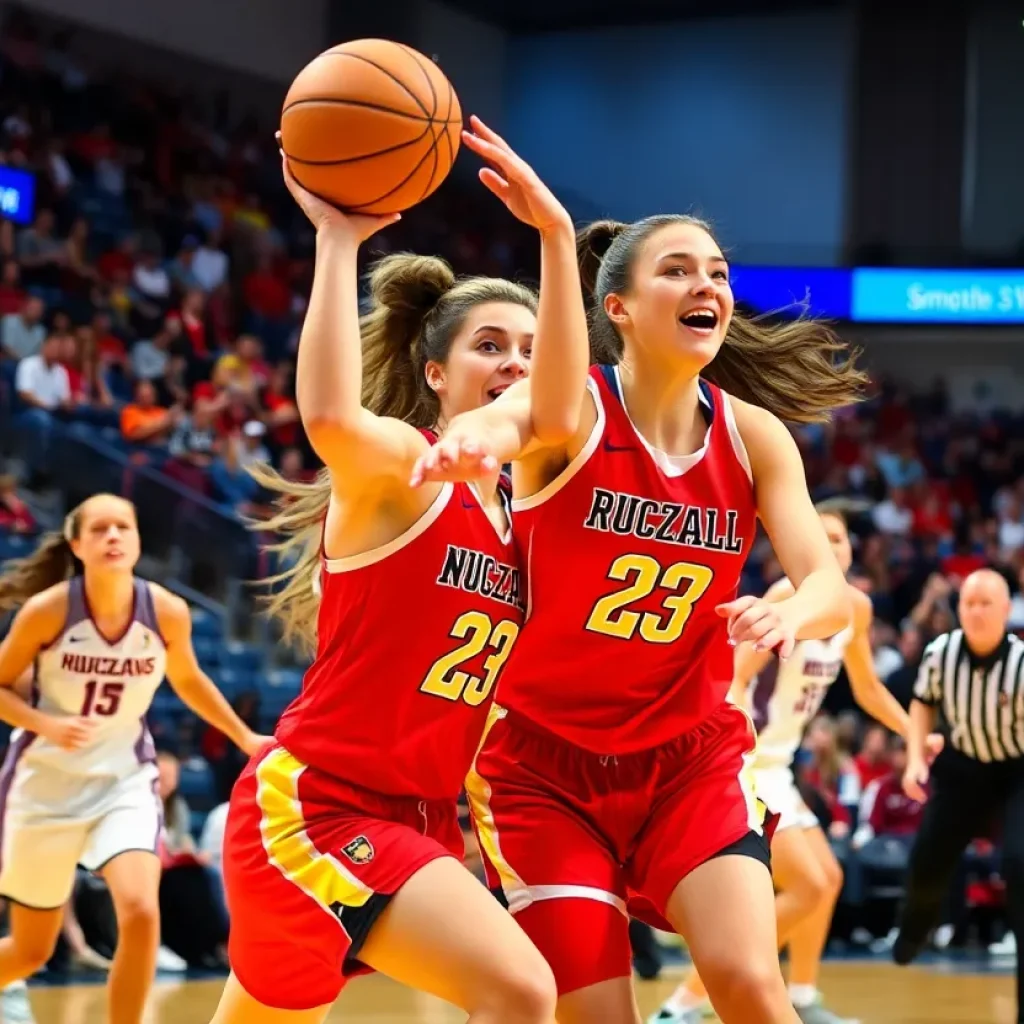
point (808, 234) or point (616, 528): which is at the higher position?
point (808, 234)

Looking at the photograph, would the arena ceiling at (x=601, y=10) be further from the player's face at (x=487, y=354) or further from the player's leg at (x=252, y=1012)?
the player's leg at (x=252, y=1012)

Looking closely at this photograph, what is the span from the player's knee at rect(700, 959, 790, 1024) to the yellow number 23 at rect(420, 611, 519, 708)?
70 cm

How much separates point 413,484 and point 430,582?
50 cm

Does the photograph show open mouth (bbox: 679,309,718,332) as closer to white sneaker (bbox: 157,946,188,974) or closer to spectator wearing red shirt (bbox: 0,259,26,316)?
white sneaker (bbox: 157,946,188,974)

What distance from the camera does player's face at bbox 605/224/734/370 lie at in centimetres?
356

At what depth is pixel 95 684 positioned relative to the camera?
600 centimetres

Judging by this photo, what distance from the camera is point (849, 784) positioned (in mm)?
11211

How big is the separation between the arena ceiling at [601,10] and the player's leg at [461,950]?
19.4 m

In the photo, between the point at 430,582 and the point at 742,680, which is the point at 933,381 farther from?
the point at 430,582

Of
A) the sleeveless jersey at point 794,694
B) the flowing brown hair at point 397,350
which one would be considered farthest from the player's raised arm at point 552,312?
the sleeveless jersey at point 794,694

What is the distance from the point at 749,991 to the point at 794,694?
4307 millimetres

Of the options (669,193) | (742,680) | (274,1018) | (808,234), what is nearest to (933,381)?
(808,234)

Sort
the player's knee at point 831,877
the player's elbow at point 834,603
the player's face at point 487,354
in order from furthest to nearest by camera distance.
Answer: the player's knee at point 831,877 < the player's face at point 487,354 < the player's elbow at point 834,603

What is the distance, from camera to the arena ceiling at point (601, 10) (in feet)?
69.5
